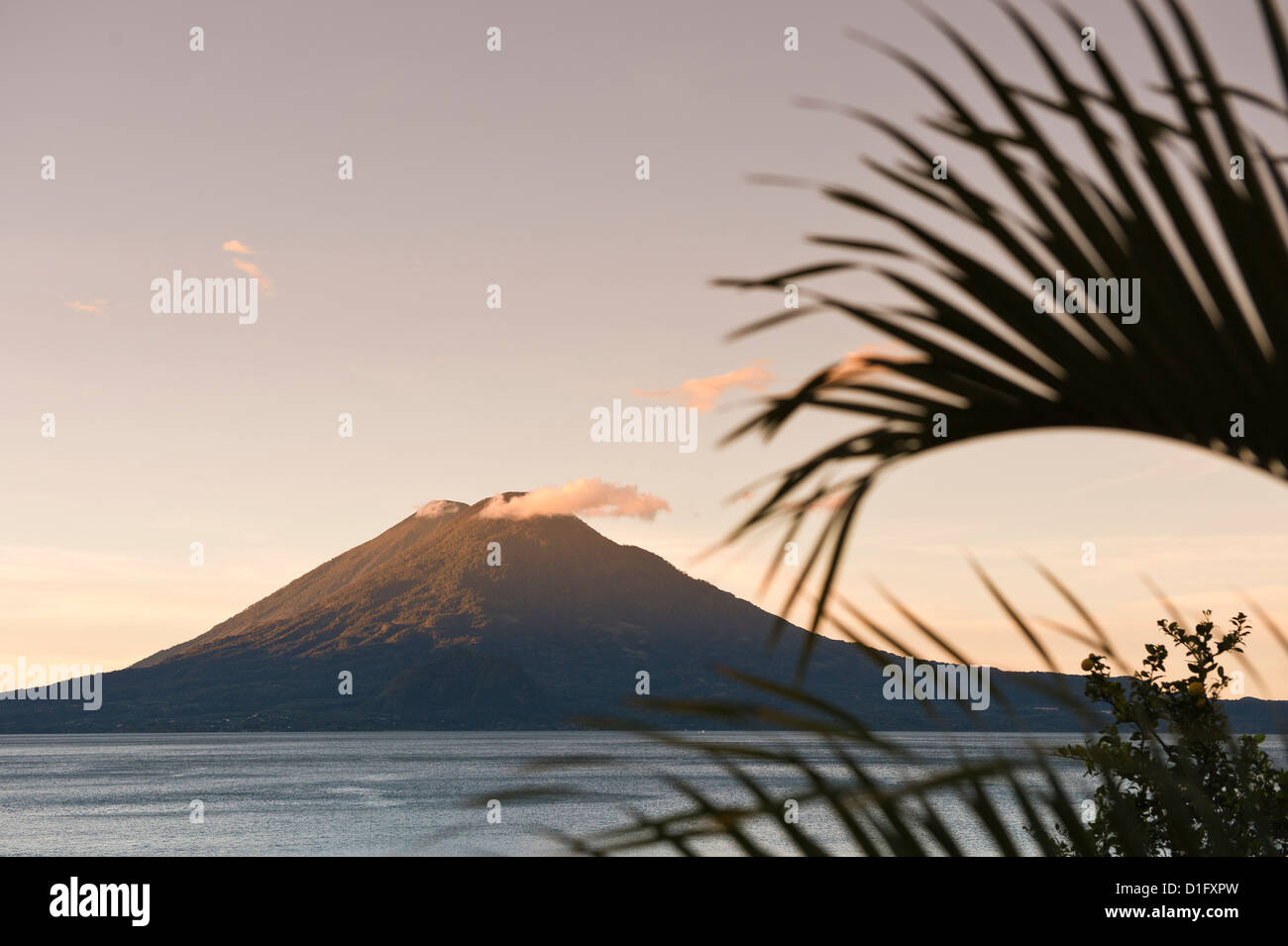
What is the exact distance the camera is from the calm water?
232 ft

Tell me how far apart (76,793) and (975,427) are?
121072mm

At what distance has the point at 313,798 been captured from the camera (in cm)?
9762

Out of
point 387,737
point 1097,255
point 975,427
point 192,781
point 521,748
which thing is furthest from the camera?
point 387,737

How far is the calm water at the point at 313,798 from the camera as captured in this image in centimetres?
7062

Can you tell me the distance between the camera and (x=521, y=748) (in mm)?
163000

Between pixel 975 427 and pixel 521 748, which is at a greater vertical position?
pixel 975 427
